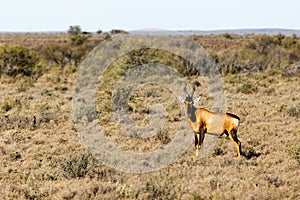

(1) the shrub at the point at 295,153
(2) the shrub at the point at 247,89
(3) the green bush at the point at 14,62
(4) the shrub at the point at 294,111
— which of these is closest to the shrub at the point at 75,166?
(1) the shrub at the point at 295,153

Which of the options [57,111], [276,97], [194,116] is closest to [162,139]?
[194,116]

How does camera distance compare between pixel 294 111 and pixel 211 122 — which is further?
pixel 294 111

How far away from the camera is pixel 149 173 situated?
25.1 feet

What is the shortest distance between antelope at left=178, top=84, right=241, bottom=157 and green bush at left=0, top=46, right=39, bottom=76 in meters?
19.5

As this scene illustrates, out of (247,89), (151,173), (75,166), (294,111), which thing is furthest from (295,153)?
(247,89)

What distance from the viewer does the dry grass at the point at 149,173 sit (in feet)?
21.3

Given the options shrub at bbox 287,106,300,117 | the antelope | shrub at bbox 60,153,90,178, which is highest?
the antelope

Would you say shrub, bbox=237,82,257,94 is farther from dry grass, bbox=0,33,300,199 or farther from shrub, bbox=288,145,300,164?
shrub, bbox=288,145,300,164

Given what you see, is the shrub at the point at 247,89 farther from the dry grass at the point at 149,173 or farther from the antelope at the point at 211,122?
the antelope at the point at 211,122

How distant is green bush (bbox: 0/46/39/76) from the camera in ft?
83.7

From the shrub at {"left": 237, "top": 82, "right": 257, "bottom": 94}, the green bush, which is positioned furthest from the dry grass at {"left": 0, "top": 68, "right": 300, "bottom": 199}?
the green bush

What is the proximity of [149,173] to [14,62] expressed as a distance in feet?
68.0

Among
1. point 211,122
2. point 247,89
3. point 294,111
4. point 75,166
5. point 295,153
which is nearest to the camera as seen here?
point 75,166

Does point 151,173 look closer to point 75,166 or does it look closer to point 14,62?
point 75,166
